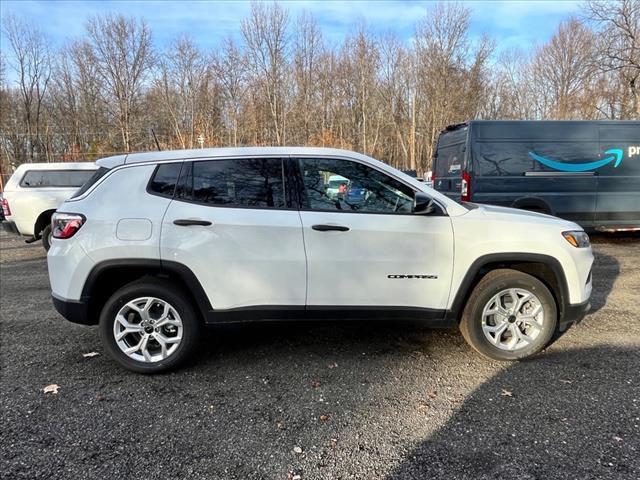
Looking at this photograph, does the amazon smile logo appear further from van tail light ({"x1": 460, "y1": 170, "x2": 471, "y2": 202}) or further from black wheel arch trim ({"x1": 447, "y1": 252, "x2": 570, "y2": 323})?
black wheel arch trim ({"x1": 447, "y1": 252, "x2": 570, "y2": 323})

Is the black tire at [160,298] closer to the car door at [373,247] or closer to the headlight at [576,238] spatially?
the car door at [373,247]

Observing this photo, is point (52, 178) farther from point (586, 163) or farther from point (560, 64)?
point (560, 64)

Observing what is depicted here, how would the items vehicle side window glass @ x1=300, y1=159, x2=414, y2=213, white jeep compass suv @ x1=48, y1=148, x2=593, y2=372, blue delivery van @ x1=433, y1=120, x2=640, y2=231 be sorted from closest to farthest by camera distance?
1. white jeep compass suv @ x1=48, y1=148, x2=593, y2=372
2. vehicle side window glass @ x1=300, y1=159, x2=414, y2=213
3. blue delivery van @ x1=433, y1=120, x2=640, y2=231

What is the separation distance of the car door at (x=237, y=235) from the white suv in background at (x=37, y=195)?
692 cm

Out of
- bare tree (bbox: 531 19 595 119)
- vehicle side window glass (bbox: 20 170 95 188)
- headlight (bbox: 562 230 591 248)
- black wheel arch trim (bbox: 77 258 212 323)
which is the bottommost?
→ black wheel arch trim (bbox: 77 258 212 323)

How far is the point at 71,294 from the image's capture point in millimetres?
3465

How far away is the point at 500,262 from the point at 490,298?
1.04 feet

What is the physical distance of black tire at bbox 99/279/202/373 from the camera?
345 centimetres

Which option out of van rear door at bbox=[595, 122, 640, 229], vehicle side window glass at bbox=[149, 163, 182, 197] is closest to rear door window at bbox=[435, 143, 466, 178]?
van rear door at bbox=[595, 122, 640, 229]

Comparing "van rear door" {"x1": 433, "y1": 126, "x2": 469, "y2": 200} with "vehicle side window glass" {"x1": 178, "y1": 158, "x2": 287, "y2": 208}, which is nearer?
"vehicle side window glass" {"x1": 178, "y1": 158, "x2": 287, "y2": 208}

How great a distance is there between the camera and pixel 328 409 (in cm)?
300

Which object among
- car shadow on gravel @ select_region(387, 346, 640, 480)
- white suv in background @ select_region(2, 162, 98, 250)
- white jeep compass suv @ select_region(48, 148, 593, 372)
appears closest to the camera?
car shadow on gravel @ select_region(387, 346, 640, 480)

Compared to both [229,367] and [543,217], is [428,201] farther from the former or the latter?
[229,367]

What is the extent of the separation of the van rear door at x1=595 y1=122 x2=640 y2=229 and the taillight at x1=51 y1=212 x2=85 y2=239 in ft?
29.3
